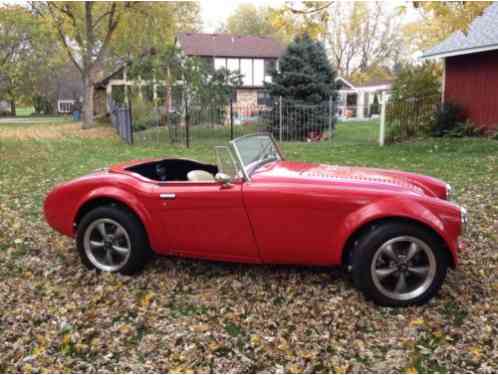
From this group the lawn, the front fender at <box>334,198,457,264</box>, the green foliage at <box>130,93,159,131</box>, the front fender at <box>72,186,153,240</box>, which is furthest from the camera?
the green foliage at <box>130,93,159,131</box>

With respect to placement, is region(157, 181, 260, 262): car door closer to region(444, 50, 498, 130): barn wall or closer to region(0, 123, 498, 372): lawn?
region(0, 123, 498, 372): lawn

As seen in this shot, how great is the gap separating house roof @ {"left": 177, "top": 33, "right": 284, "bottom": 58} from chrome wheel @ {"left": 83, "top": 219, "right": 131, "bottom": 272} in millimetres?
33882

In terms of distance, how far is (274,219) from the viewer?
376cm

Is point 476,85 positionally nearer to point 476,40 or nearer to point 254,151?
point 476,40

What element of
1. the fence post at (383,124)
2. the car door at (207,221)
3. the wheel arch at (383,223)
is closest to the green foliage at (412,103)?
the fence post at (383,124)

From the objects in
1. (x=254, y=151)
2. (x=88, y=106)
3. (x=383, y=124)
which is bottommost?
(x=254, y=151)

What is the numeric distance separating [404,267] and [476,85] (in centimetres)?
1407

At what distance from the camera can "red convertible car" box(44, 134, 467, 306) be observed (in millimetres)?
3531

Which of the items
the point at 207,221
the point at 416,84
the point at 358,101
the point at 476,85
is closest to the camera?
the point at 207,221

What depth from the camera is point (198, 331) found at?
11.0 feet

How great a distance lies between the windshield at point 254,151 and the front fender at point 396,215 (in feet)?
3.09

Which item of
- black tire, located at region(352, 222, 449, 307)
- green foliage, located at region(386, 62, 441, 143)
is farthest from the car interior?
green foliage, located at region(386, 62, 441, 143)

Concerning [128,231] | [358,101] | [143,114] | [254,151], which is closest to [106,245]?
[128,231]

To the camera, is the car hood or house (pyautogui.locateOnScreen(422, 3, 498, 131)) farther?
house (pyautogui.locateOnScreen(422, 3, 498, 131))
